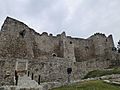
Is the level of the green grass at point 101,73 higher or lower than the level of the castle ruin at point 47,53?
lower

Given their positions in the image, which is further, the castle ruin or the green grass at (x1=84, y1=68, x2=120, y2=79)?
the green grass at (x1=84, y1=68, x2=120, y2=79)

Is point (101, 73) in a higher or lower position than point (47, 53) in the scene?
lower

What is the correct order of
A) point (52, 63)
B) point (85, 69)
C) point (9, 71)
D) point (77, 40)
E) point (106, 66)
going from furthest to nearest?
point (77, 40) → point (106, 66) → point (85, 69) → point (52, 63) → point (9, 71)

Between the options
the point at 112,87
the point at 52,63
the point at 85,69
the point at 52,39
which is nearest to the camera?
the point at 112,87

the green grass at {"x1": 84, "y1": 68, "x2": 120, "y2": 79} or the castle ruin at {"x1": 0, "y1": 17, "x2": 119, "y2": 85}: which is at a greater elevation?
the castle ruin at {"x1": 0, "y1": 17, "x2": 119, "y2": 85}

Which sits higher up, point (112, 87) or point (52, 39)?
point (52, 39)

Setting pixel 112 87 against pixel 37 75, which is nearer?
pixel 112 87

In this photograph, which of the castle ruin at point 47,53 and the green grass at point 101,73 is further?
the green grass at point 101,73

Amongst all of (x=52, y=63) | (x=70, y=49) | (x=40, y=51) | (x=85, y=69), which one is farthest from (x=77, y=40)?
(x=52, y=63)

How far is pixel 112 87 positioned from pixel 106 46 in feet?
105

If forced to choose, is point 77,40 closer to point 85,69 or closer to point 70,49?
point 70,49

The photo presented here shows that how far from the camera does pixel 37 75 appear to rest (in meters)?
37.7

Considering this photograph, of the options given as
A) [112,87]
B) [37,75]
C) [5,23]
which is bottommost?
[112,87]

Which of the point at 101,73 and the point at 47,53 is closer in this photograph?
the point at 101,73
